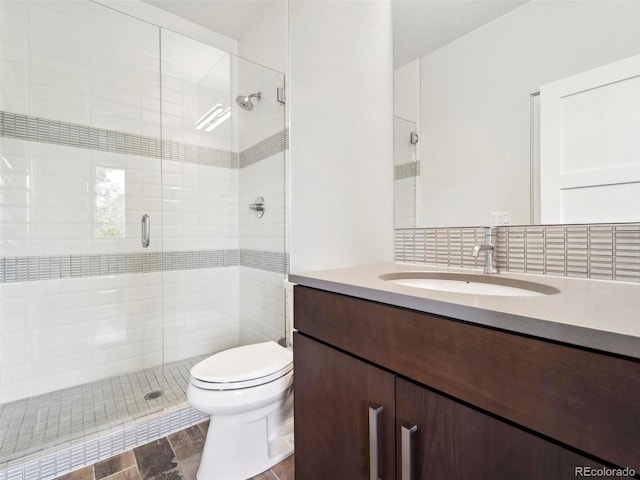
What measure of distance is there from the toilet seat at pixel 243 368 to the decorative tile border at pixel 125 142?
1.17 metres

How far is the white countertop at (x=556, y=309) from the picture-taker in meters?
0.40

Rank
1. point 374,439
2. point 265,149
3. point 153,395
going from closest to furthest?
1. point 374,439
2. point 153,395
3. point 265,149

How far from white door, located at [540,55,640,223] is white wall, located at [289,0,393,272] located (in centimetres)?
58

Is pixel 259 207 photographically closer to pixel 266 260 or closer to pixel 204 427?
pixel 266 260

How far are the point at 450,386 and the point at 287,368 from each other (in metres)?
0.86

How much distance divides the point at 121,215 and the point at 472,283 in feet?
6.53

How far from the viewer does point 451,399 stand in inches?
21.4

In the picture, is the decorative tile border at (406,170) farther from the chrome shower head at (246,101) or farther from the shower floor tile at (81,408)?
the shower floor tile at (81,408)

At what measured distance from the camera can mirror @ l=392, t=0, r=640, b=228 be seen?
2.76ft

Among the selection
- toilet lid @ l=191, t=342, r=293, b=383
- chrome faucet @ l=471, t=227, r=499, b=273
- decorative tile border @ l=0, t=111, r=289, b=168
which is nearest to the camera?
chrome faucet @ l=471, t=227, r=499, b=273

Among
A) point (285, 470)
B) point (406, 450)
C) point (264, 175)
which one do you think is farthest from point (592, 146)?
point (264, 175)

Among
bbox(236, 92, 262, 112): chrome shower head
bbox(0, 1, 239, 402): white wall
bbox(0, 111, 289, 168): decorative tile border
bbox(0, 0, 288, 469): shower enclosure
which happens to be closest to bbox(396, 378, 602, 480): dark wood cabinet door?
bbox(0, 0, 288, 469): shower enclosure

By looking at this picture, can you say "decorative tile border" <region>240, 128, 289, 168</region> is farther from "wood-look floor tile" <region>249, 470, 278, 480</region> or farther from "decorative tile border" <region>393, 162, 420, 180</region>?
"wood-look floor tile" <region>249, 470, 278, 480</region>

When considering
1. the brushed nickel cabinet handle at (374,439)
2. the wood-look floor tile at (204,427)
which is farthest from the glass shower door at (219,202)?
the brushed nickel cabinet handle at (374,439)
